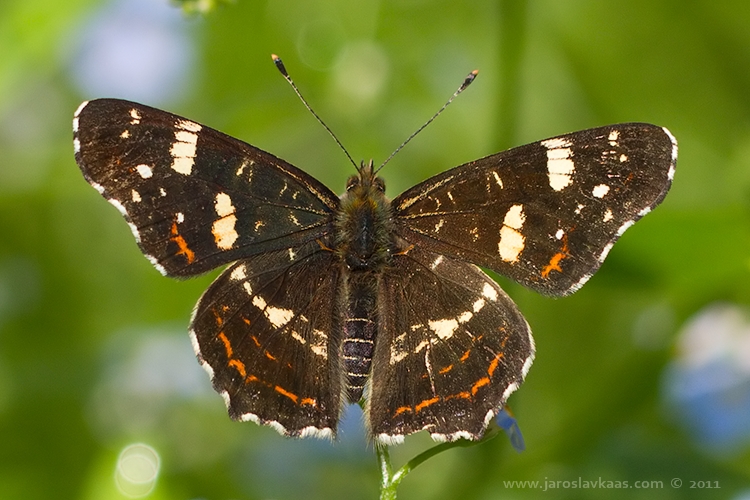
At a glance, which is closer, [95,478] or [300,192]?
[300,192]

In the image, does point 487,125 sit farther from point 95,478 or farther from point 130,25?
point 95,478

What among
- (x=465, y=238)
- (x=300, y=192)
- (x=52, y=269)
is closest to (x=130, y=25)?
(x=52, y=269)

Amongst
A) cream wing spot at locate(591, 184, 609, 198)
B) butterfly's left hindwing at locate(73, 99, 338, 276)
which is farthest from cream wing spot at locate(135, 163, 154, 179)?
cream wing spot at locate(591, 184, 609, 198)

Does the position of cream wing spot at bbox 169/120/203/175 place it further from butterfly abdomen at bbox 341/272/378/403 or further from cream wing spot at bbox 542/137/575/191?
cream wing spot at bbox 542/137/575/191

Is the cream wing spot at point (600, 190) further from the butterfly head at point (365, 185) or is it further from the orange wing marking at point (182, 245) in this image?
→ the orange wing marking at point (182, 245)

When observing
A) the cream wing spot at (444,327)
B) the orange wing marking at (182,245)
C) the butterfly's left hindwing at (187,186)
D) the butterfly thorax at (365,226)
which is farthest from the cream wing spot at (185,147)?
the cream wing spot at (444,327)

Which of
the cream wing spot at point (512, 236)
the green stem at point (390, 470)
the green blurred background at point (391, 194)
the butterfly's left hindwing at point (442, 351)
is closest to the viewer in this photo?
the green stem at point (390, 470)

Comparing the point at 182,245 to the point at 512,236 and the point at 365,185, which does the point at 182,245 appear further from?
the point at 512,236
